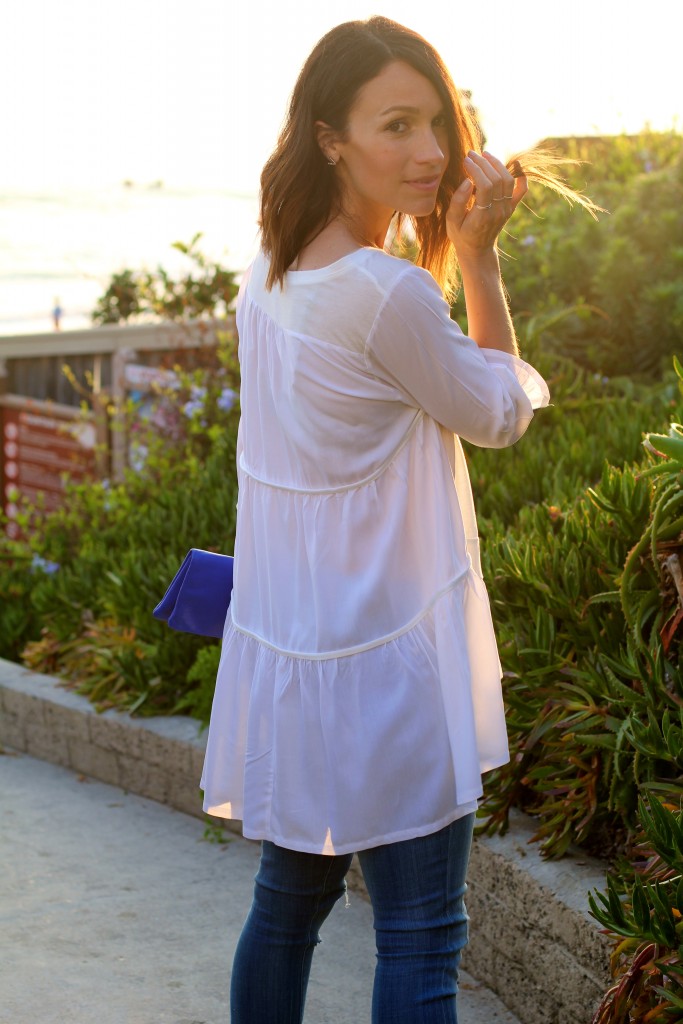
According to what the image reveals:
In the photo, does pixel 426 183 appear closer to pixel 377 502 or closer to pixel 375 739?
pixel 377 502

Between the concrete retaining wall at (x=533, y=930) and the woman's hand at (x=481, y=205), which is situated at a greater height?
the woman's hand at (x=481, y=205)

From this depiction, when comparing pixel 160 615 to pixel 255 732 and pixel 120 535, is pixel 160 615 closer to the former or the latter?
pixel 255 732

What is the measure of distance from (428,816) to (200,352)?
5.91m

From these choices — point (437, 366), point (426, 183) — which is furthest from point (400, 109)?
point (437, 366)

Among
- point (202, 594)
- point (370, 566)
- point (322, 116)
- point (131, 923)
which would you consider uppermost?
point (322, 116)

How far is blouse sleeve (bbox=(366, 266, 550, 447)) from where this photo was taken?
194cm

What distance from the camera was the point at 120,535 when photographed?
246 inches

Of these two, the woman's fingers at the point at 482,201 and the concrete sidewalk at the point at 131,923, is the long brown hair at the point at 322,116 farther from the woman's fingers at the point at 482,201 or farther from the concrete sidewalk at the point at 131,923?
the concrete sidewalk at the point at 131,923

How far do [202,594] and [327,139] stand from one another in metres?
0.83

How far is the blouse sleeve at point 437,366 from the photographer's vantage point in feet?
6.38

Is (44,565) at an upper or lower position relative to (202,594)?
lower

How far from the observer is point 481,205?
2105mm

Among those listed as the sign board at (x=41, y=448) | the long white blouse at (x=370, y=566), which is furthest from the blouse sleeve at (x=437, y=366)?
the sign board at (x=41, y=448)

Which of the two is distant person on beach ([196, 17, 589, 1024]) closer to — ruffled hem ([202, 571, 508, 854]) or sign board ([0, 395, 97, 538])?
ruffled hem ([202, 571, 508, 854])
